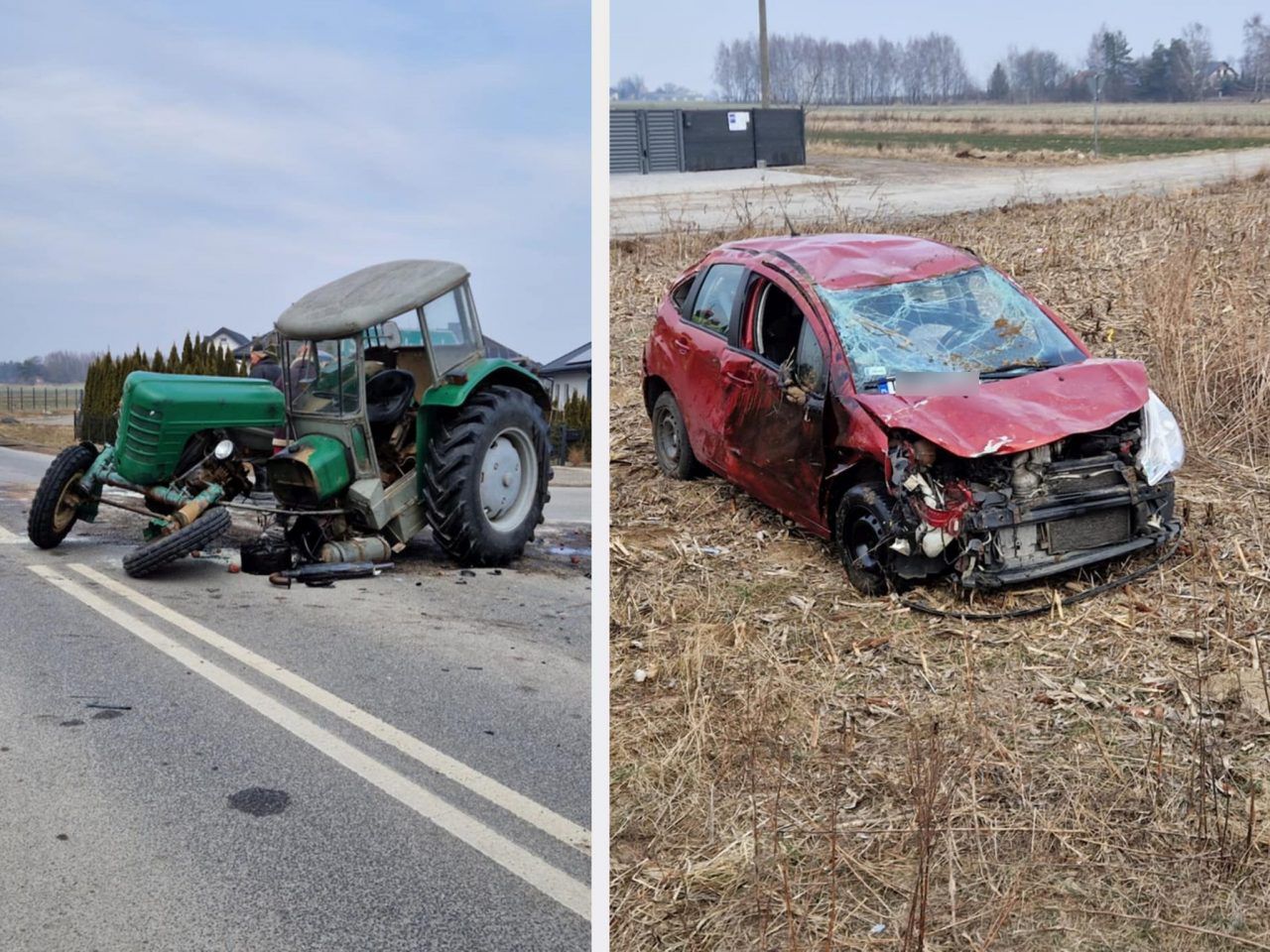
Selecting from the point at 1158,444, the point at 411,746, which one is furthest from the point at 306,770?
the point at 1158,444

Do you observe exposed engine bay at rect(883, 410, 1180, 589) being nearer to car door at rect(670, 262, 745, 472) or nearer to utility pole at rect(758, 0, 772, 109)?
car door at rect(670, 262, 745, 472)

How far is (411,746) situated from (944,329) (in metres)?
1.99

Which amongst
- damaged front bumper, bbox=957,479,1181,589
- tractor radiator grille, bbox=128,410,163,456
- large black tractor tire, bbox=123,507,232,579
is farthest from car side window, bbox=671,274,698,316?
tractor radiator grille, bbox=128,410,163,456

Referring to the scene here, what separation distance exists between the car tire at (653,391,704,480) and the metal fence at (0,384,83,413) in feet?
6.53

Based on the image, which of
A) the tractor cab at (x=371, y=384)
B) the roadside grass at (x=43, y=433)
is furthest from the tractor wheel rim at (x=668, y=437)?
the roadside grass at (x=43, y=433)

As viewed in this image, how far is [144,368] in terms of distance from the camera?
5199mm

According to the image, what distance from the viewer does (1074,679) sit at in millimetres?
2740

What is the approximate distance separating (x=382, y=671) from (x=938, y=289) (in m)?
1.93

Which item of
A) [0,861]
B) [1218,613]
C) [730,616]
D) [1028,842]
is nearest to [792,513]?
[730,616]

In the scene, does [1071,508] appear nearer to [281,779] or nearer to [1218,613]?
[1218,613]

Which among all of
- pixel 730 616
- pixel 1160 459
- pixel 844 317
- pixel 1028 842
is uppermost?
pixel 844 317

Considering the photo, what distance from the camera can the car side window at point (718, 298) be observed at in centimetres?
385

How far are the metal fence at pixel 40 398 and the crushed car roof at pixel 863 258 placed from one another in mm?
2349

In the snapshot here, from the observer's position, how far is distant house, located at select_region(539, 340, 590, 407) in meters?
2.04
